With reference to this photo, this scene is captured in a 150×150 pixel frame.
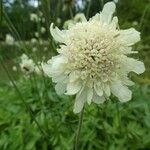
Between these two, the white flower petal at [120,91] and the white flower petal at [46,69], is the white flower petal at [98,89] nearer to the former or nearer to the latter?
the white flower petal at [120,91]

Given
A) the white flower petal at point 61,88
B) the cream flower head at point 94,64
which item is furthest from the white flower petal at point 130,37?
the white flower petal at point 61,88

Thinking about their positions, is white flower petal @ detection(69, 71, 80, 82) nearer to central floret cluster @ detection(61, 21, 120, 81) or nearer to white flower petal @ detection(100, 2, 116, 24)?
central floret cluster @ detection(61, 21, 120, 81)

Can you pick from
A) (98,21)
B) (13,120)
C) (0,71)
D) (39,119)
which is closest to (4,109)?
(13,120)

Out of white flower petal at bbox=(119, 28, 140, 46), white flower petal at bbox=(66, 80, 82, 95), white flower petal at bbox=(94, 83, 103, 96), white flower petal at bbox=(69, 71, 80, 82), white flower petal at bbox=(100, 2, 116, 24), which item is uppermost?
white flower petal at bbox=(100, 2, 116, 24)

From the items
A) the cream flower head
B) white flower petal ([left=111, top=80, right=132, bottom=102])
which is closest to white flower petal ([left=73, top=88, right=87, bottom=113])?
the cream flower head

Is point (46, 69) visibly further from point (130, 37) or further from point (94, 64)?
point (130, 37)

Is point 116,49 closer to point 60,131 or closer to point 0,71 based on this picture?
point 60,131

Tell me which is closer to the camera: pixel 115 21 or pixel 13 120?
pixel 115 21

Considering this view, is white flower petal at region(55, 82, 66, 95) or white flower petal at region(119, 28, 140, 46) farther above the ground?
white flower petal at region(119, 28, 140, 46)

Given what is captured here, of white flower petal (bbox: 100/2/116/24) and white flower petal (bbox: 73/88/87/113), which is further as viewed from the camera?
white flower petal (bbox: 100/2/116/24)
